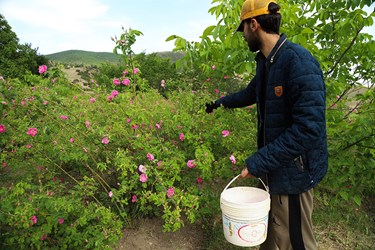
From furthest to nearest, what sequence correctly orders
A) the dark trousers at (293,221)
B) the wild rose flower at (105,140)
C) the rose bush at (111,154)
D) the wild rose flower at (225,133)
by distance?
the wild rose flower at (225,133)
the wild rose flower at (105,140)
the rose bush at (111,154)
the dark trousers at (293,221)

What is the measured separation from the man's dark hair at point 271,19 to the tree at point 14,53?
11234mm

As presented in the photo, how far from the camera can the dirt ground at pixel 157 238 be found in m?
2.76

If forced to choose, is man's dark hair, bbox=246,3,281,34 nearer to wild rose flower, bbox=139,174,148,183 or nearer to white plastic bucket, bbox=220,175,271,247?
white plastic bucket, bbox=220,175,271,247

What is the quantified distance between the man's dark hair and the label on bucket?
1052mm

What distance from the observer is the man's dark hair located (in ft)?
5.56

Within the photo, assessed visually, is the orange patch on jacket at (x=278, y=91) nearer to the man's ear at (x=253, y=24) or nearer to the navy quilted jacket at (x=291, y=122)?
the navy quilted jacket at (x=291, y=122)

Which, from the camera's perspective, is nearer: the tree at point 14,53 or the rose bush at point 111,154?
the rose bush at point 111,154

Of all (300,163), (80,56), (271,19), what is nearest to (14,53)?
(271,19)

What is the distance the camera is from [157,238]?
2857 millimetres

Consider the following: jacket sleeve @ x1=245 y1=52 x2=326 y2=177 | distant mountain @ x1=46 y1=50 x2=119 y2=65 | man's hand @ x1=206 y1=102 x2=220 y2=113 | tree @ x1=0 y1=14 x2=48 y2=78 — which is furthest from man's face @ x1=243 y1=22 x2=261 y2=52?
distant mountain @ x1=46 y1=50 x2=119 y2=65

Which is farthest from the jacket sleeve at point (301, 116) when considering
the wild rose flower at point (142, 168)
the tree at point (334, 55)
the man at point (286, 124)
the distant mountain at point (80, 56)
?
the distant mountain at point (80, 56)

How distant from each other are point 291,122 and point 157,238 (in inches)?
70.0

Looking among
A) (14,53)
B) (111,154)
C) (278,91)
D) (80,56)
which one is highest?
(80,56)

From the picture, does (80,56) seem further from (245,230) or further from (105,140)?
(245,230)
